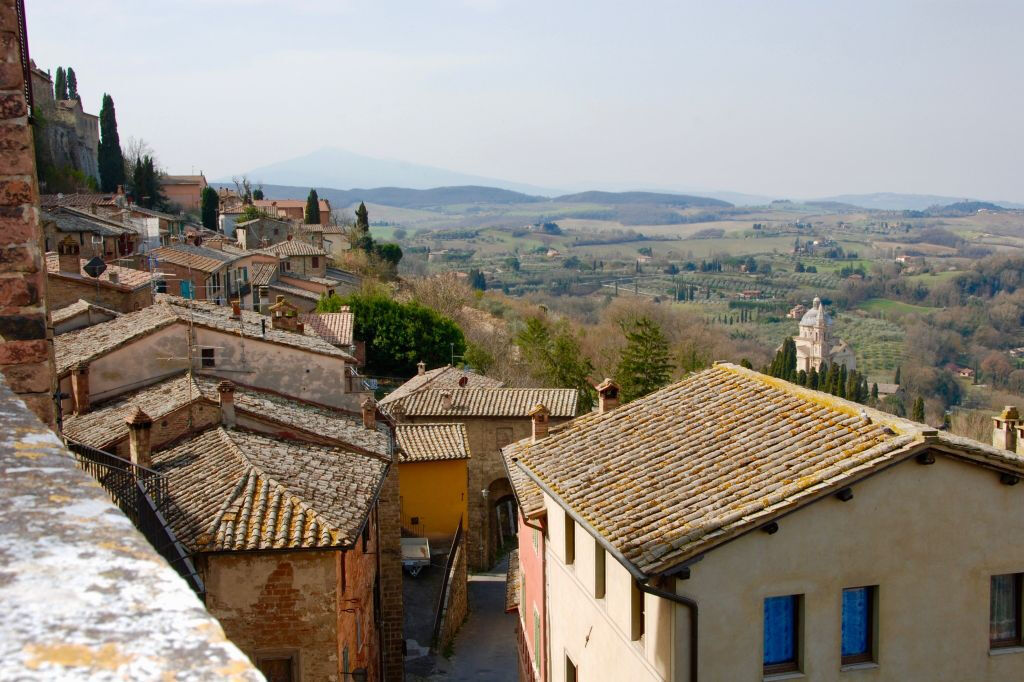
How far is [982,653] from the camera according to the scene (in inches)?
418

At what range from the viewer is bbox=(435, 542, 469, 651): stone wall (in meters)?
22.6

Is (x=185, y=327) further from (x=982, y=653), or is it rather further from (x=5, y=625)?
(x=5, y=625)

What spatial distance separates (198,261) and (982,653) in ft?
121

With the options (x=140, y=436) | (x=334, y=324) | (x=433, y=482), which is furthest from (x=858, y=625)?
(x=334, y=324)

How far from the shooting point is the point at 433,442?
101 ft

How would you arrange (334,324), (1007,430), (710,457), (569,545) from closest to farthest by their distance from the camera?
(710,457) → (569,545) → (1007,430) → (334,324)

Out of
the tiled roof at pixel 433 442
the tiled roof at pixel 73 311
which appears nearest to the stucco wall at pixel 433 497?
the tiled roof at pixel 433 442

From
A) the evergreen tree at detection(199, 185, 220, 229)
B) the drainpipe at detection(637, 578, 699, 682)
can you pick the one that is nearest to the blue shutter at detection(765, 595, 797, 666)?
the drainpipe at detection(637, 578, 699, 682)

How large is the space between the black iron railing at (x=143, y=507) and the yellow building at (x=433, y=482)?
1745 cm

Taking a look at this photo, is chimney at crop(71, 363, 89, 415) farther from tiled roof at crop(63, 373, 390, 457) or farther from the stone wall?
the stone wall

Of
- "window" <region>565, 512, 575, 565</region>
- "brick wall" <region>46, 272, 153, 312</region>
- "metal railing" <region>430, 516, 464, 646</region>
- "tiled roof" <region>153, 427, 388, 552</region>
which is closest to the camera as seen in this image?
"tiled roof" <region>153, 427, 388, 552</region>

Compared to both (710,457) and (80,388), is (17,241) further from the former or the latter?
(80,388)

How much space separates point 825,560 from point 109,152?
245ft

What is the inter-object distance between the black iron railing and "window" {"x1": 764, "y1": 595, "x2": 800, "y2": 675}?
6.21 m
